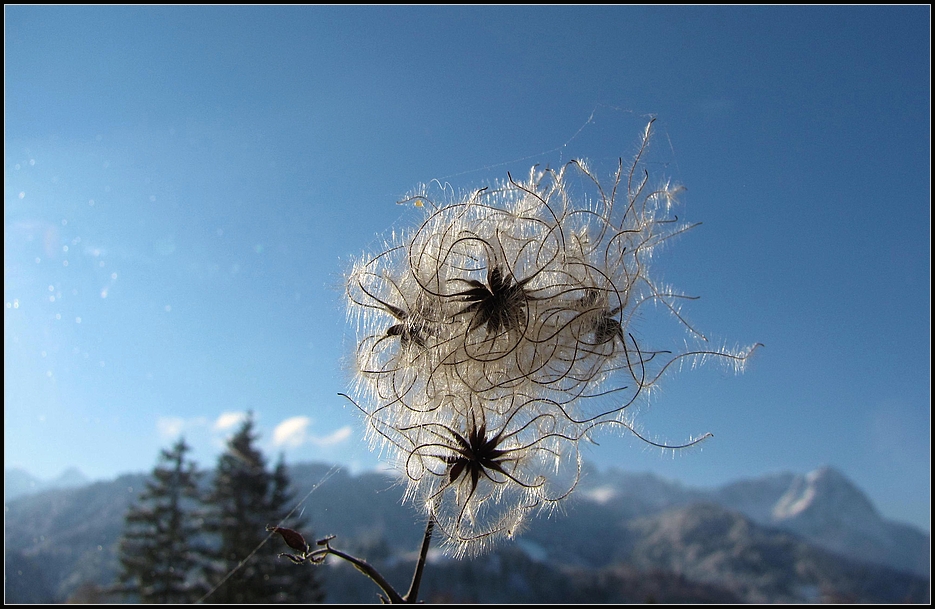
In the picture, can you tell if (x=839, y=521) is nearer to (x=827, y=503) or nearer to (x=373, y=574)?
(x=827, y=503)

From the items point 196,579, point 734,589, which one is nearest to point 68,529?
point 196,579

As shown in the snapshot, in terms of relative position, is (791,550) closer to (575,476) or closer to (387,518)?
(387,518)

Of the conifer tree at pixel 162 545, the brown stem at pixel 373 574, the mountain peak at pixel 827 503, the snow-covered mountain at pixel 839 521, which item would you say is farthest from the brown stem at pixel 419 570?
the mountain peak at pixel 827 503

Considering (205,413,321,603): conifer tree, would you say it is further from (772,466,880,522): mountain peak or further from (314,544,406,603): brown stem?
(772,466,880,522): mountain peak

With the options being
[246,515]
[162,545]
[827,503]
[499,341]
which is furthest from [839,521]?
[499,341]

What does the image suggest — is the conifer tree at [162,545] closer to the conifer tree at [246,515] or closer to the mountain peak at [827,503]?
the conifer tree at [246,515]

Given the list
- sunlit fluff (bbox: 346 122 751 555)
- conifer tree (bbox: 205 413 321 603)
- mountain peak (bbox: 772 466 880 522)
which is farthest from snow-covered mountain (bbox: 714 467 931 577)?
sunlit fluff (bbox: 346 122 751 555)

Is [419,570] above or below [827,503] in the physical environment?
below
